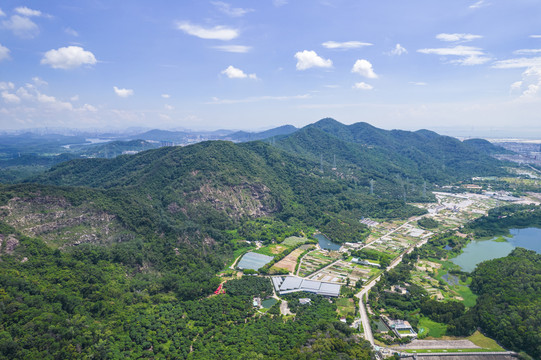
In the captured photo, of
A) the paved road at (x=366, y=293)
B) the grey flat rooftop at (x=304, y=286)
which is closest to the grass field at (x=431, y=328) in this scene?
the paved road at (x=366, y=293)

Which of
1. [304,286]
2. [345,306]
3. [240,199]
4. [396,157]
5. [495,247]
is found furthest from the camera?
[396,157]

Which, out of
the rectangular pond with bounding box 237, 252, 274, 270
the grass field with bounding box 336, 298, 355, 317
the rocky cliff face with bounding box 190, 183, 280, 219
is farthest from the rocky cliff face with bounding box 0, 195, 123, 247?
the grass field with bounding box 336, 298, 355, 317

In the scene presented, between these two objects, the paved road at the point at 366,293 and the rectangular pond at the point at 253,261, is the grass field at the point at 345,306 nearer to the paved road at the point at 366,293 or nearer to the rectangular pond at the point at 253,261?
the paved road at the point at 366,293

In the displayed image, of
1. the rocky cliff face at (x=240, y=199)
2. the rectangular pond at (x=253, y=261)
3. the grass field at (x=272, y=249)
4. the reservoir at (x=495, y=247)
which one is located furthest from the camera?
the rocky cliff face at (x=240, y=199)

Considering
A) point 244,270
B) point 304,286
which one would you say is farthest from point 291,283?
point 244,270

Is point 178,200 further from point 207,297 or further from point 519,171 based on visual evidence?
point 519,171

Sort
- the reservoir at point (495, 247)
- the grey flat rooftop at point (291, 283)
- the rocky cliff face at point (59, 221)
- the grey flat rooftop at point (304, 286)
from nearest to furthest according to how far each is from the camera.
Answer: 1. the rocky cliff face at point (59, 221)
2. the grey flat rooftop at point (304, 286)
3. the grey flat rooftop at point (291, 283)
4. the reservoir at point (495, 247)

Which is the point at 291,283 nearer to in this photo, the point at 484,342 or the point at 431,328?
the point at 431,328
